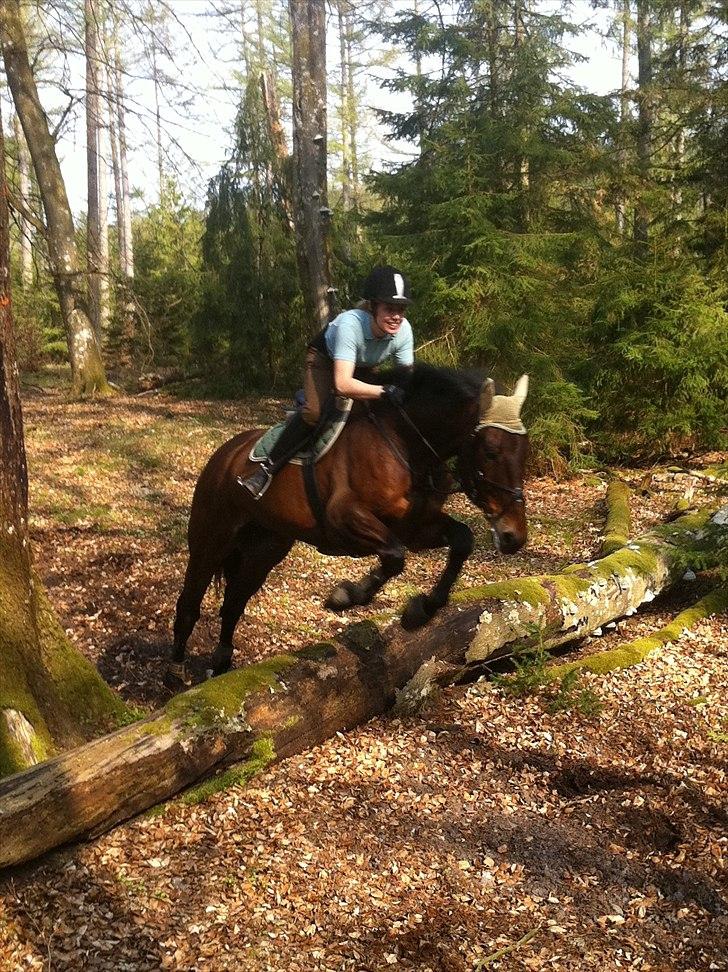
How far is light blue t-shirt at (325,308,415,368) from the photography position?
5.03 m

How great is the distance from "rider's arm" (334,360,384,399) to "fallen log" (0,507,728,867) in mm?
1966

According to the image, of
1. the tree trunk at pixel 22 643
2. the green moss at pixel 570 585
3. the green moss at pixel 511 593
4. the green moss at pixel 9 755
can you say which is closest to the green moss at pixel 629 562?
the green moss at pixel 570 585

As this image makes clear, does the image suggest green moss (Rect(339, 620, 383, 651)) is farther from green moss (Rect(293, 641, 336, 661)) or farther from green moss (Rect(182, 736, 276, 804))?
green moss (Rect(182, 736, 276, 804))

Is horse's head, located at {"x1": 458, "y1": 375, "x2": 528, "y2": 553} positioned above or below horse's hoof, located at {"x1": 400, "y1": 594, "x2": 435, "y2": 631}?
above

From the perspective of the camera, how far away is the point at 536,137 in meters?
14.5

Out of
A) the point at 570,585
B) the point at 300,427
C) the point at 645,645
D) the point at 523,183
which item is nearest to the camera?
the point at 300,427

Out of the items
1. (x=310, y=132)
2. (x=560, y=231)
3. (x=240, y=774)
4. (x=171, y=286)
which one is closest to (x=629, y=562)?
(x=240, y=774)

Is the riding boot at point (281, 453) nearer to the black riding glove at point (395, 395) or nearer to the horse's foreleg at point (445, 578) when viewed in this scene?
the black riding glove at point (395, 395)

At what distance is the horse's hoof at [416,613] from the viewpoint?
5117mm

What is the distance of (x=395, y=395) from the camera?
17.2ft

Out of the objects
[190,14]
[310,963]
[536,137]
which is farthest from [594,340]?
[310,963]

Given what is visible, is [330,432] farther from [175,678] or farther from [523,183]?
[523,183]

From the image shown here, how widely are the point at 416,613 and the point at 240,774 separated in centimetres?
156

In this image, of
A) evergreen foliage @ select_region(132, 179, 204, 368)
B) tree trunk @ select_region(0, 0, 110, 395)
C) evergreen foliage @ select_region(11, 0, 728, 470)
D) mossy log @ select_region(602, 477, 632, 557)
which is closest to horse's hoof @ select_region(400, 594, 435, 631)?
mossy log @ select_region(602, 477, 632, 557)
